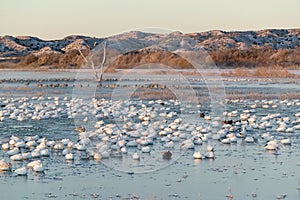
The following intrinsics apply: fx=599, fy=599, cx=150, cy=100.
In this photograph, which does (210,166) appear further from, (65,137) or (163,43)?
(163,43)

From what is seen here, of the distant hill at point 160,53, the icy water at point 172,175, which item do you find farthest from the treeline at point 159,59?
the icy water at point 172,175

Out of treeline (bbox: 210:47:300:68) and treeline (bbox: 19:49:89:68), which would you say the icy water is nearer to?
treeline (bbox: 210:47:300:68)

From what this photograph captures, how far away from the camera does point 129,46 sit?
213ft

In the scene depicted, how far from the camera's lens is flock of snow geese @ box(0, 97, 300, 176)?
13.3m

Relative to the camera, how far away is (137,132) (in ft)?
52.6

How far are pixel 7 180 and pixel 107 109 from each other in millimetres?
11454

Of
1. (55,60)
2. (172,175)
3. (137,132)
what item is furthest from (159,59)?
(172,175)

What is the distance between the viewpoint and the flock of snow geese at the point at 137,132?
13312mm

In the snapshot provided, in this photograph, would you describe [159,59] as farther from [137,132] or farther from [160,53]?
[137,132]

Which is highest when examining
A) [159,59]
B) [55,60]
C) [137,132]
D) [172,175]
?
[159,59]

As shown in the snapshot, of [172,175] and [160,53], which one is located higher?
[160,53]

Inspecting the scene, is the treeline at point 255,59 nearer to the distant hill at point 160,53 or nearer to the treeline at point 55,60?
the distant hill at point 160,53

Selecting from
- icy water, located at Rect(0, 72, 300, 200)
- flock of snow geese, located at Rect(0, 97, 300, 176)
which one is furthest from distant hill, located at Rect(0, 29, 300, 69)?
icy water, located at Rect(0, 72, 300, 200)

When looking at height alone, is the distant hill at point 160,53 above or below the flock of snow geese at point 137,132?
above
